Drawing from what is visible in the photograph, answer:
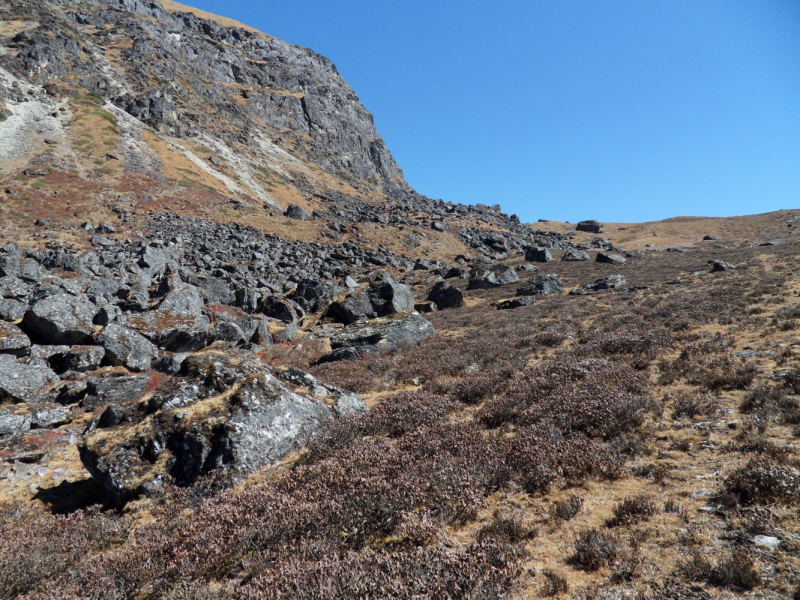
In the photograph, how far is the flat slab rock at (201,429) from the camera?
720cm

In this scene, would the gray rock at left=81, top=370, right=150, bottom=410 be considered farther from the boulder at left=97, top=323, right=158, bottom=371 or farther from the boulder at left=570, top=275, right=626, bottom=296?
the boulder at left=570, top=275, right=626, bottom=296

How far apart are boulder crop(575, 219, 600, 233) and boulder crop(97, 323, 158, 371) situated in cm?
12169

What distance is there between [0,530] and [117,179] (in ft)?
231

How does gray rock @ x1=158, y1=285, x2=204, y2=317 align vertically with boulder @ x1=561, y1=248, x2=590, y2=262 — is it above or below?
below

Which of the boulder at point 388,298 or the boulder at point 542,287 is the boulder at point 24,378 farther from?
the boulder at point 542,287

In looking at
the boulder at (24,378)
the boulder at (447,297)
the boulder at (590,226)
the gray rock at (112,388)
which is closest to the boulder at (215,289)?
the boulder at (24,378)

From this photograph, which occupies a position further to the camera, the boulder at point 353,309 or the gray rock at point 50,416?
the boulder at point 353,309

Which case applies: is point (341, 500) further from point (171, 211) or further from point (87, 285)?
point (171, 211)

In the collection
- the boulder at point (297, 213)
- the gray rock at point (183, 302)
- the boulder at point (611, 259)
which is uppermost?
the boulder at point (297, 213)

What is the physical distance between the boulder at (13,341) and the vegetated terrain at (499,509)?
9458 mm

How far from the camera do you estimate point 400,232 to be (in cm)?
6694

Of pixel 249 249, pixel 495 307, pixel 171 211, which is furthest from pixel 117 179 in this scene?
pixel 495 307

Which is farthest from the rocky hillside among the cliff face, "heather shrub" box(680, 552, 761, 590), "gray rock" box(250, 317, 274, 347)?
the cliff face

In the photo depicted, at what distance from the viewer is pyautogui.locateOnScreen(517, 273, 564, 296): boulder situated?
3306 cm
